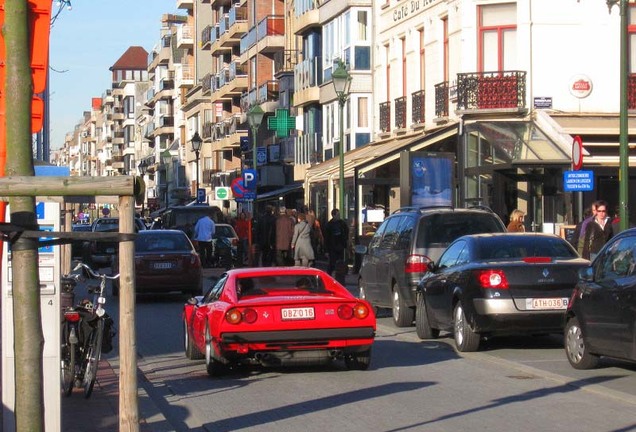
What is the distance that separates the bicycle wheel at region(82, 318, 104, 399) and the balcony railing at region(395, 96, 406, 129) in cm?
2999

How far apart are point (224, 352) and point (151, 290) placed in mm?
14432

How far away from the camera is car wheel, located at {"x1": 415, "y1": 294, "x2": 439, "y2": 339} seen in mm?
18250

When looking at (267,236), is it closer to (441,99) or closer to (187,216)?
(441,99)

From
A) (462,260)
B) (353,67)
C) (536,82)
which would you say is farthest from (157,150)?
(462,260)

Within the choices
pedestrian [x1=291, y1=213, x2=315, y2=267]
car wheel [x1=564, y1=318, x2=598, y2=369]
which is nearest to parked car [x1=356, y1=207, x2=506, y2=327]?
car wheel [x1=564, y1=318, x2=598, y2=369]

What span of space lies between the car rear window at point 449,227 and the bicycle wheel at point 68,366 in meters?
8.86

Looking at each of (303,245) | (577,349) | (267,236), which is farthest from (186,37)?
(577,349)

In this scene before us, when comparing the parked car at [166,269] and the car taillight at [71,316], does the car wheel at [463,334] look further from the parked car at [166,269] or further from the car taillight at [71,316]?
the parked car at [166,269]

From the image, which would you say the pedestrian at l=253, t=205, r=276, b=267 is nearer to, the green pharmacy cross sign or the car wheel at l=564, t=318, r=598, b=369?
the car wheel at l=564, t=318, r=598, b=369

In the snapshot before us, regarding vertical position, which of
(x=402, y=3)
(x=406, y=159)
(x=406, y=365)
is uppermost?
(x=402, y=3)

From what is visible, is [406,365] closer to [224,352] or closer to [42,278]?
[224,352]

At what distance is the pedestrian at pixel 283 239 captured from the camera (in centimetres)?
3319

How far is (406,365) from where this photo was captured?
15.2m

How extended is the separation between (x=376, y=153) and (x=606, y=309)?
25.9m
